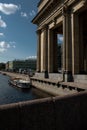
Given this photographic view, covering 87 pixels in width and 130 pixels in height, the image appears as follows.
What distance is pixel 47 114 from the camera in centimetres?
648

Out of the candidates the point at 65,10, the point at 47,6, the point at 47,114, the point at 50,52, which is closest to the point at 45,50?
the point at 50,52

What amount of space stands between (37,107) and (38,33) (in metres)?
44.1

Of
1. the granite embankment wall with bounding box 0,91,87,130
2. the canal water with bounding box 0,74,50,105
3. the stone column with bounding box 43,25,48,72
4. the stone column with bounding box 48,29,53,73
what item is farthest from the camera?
the stone column with bounding box 43,25,48,72

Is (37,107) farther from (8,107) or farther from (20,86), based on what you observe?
(20,86)

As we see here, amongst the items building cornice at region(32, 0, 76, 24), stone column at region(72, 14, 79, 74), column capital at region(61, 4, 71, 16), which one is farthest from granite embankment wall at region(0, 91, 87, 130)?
column capital at region(61, 4, 71, 16)

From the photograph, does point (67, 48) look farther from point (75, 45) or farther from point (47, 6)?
point (47, 6)

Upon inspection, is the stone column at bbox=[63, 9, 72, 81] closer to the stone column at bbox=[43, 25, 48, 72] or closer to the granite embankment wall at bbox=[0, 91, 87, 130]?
the stone column at bbox=[43, 25, 48, 72]

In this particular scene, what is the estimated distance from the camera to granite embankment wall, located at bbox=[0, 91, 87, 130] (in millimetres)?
5637

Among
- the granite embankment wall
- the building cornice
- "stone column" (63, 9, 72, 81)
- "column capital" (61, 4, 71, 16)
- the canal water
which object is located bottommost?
the canal water

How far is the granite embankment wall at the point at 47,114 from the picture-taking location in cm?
564

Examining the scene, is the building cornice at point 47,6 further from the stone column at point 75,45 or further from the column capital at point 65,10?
the stone column at point 75,45

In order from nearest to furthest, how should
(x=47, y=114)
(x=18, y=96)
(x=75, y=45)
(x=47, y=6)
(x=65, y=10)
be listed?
(x=47, y=114), (x=75, y=45), (x=65, y=10), (x=18, y=96), (x=47, y=6)

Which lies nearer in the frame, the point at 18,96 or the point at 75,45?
the point at 75,45

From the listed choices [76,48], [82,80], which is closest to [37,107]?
[82,80]
